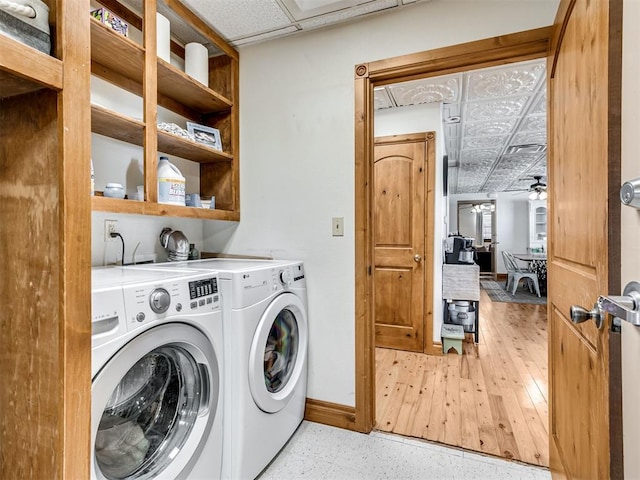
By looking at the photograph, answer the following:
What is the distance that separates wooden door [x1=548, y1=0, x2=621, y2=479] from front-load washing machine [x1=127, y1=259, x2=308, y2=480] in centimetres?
110

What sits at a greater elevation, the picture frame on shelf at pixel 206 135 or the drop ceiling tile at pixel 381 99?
the drop ceiling tile at pixel 381 99

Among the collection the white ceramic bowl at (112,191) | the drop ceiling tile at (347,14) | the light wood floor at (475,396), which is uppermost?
the drop ceiling tile at (347,14)

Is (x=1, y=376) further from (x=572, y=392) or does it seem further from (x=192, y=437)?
(x=572, y=392)

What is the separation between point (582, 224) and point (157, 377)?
1.41m

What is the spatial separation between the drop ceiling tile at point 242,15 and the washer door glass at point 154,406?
1.58m

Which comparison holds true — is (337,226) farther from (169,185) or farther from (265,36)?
(265,36)

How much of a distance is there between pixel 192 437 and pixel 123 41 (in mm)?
1611

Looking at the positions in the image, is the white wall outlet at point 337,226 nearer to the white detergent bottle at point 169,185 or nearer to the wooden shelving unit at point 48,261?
the white detergent bottle at point 169,185

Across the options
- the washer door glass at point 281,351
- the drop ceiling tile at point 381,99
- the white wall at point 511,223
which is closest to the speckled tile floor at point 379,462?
the washer door glass at point 281,351

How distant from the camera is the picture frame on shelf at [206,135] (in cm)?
194

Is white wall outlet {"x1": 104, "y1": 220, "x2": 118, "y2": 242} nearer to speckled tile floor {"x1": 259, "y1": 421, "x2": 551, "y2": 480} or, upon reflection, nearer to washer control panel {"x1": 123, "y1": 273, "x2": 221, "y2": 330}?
washer control panel {"x1": 123, "y1": 273, "x2": 221, "y2": 330}

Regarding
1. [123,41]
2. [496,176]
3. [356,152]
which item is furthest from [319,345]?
[496,176]

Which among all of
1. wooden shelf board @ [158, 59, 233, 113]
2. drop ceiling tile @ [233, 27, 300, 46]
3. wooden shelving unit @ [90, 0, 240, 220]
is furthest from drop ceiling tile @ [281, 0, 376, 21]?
wooden shelf board @ [158, 59, 233, 113]

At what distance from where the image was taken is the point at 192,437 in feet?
3.86
